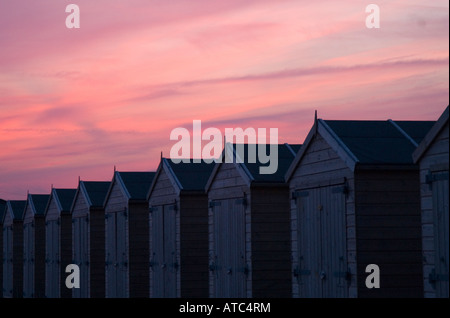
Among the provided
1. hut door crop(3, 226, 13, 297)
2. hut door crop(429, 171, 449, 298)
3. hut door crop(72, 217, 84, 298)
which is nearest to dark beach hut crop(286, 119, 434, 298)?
hut door crop(429, 171, 449, 298)

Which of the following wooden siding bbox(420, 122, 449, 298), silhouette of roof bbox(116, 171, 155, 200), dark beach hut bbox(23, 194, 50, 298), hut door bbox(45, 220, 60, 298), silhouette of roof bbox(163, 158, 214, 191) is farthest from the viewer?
dark beach hut bbox(23, 194, 50, 298)

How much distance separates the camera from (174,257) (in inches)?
902

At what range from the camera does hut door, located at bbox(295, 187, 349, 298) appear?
15.4 m

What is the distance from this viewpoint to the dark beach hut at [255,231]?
1909cm

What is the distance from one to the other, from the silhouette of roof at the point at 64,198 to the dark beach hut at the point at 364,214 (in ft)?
59.3

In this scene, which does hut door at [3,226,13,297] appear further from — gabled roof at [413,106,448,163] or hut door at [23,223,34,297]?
gabled roof at [413,106,448,163]

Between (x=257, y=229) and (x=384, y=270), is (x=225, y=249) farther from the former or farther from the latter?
(x=384, y=270)

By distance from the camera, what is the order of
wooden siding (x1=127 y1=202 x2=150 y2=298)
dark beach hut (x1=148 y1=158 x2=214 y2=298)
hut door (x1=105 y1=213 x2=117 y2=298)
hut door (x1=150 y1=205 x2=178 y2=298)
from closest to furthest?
dark beach hut (x1=148 y1=158 x2=214 y2=298), hut door (x1=150 y1=205 x2=178 y2=298), wooden siding (x1=127 y1=202 x2=150 y2=298), hut door (x1=105 y1=213 x2=117 y2=298)

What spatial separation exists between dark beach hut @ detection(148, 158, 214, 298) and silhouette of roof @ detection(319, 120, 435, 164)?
6706 millimetres

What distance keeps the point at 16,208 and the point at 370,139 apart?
27.1 meters

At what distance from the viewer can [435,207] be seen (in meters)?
13.0

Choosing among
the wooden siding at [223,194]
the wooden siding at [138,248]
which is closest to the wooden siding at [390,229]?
the wooden siding at [223,194]

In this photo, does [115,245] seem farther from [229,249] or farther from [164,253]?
[229,249]
